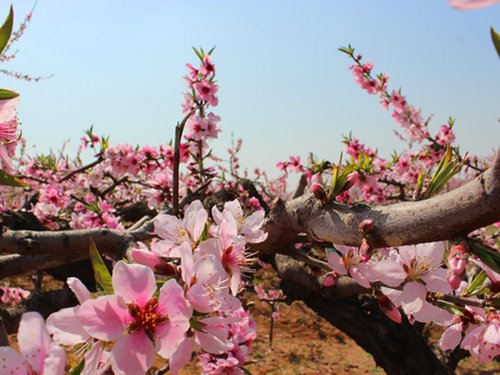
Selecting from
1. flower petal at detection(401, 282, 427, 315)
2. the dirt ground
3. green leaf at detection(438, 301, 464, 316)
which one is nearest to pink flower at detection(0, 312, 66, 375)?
flower petal at detection(401, 282, 427, 315)

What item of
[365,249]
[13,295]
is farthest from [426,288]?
[13,295]

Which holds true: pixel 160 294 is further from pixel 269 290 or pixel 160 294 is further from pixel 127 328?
pixel 269 290

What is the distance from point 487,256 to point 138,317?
2.37 feet

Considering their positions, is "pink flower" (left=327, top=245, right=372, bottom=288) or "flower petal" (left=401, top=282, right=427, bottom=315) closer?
"flower petal" (left=401, top=282, right=427, bottom=315)

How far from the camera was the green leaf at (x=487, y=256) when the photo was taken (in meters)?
0.81

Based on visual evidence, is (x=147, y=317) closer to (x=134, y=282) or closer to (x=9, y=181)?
(x=134, y=282)

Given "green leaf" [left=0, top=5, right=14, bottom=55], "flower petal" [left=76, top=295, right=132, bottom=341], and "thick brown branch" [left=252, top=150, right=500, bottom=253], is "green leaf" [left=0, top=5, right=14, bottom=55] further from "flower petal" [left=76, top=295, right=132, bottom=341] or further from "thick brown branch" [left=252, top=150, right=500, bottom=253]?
"thick brown branch" [left=252, top=150, right=500, bottom=253]

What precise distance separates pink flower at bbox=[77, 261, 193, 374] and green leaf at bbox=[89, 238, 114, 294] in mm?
51

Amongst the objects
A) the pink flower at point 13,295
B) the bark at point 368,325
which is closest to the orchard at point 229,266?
the bark at point 368,325

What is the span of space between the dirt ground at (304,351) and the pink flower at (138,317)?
3735 millimetres

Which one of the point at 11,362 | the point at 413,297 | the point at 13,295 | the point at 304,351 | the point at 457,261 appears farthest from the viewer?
the point at 304,351

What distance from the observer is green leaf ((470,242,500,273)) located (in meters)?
0.81

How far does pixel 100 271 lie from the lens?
824mm

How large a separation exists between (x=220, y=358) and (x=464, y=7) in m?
2.03
